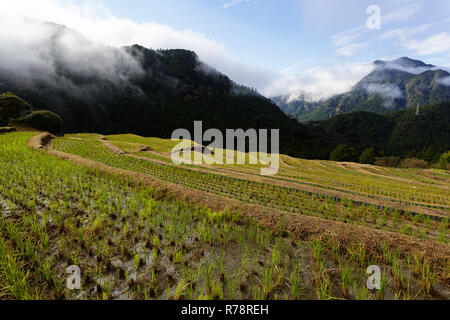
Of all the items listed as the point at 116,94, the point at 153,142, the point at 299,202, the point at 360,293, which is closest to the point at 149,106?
the point at 116,94

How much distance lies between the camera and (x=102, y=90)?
477ft

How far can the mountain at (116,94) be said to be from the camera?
109500 mm

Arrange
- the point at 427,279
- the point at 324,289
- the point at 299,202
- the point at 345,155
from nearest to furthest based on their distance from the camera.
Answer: the point at 324,289, the point at 427,279, the point at 299,202, the point at 345,155

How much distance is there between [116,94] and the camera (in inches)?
5827

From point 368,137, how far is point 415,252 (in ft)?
805

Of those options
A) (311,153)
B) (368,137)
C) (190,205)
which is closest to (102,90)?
(311,153)

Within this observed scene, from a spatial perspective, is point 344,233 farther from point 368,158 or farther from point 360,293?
point 368,158

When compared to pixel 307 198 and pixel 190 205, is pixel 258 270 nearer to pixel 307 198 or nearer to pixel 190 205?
pixel 190 205

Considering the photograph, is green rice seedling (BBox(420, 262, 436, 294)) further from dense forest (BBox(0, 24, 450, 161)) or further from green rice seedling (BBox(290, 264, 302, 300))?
dense forest (BBox(0, 24, 450, 161))

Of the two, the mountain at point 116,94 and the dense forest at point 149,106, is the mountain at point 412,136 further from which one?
the mountain at point 116,94

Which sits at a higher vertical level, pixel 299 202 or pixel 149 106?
pixel 149 106

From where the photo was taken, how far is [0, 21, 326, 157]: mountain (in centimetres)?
10950

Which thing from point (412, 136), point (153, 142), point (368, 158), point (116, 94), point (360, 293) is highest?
point (116, 94)

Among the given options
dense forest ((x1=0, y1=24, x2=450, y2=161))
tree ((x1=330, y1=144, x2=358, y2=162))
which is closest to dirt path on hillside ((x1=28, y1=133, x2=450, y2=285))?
tree ((x1=330, y1=144, x2=358, y2=162))
